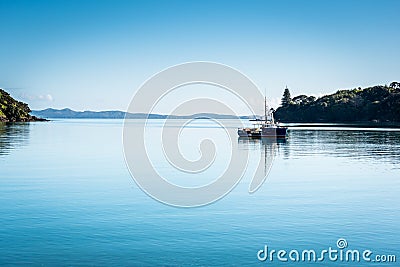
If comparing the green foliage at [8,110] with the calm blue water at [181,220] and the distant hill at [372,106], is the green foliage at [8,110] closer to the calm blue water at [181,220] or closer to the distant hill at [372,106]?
the distant hill at [372,106]

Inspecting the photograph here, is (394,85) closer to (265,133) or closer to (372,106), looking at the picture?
(372,106)

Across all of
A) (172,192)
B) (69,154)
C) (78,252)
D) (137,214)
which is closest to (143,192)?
(172,192)

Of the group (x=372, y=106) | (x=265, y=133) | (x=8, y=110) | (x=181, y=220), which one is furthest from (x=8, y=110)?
(x=181, y=220)

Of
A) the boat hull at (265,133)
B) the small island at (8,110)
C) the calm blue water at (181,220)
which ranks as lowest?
the calm blue water at (181,220)

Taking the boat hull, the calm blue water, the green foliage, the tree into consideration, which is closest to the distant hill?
the tree

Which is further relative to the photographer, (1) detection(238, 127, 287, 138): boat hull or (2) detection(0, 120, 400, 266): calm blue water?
(1) detection(238, 127, 287, 138): boat hull

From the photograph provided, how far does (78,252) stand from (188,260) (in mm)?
3889

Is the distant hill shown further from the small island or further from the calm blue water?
the calm blue water

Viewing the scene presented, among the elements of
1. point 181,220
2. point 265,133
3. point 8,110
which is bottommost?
point 181,220

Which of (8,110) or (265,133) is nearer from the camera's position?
(265,133)

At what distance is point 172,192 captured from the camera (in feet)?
99.3

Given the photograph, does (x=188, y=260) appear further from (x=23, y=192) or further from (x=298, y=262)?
(x=23, y=192)

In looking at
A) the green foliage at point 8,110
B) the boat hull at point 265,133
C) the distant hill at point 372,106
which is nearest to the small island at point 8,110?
the green foliage at point 8,110

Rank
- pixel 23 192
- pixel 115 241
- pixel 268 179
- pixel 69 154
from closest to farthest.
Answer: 1. pixel 115 241
2. pixel 23 192
3. pixel 268 179
4. pixel 69 154
